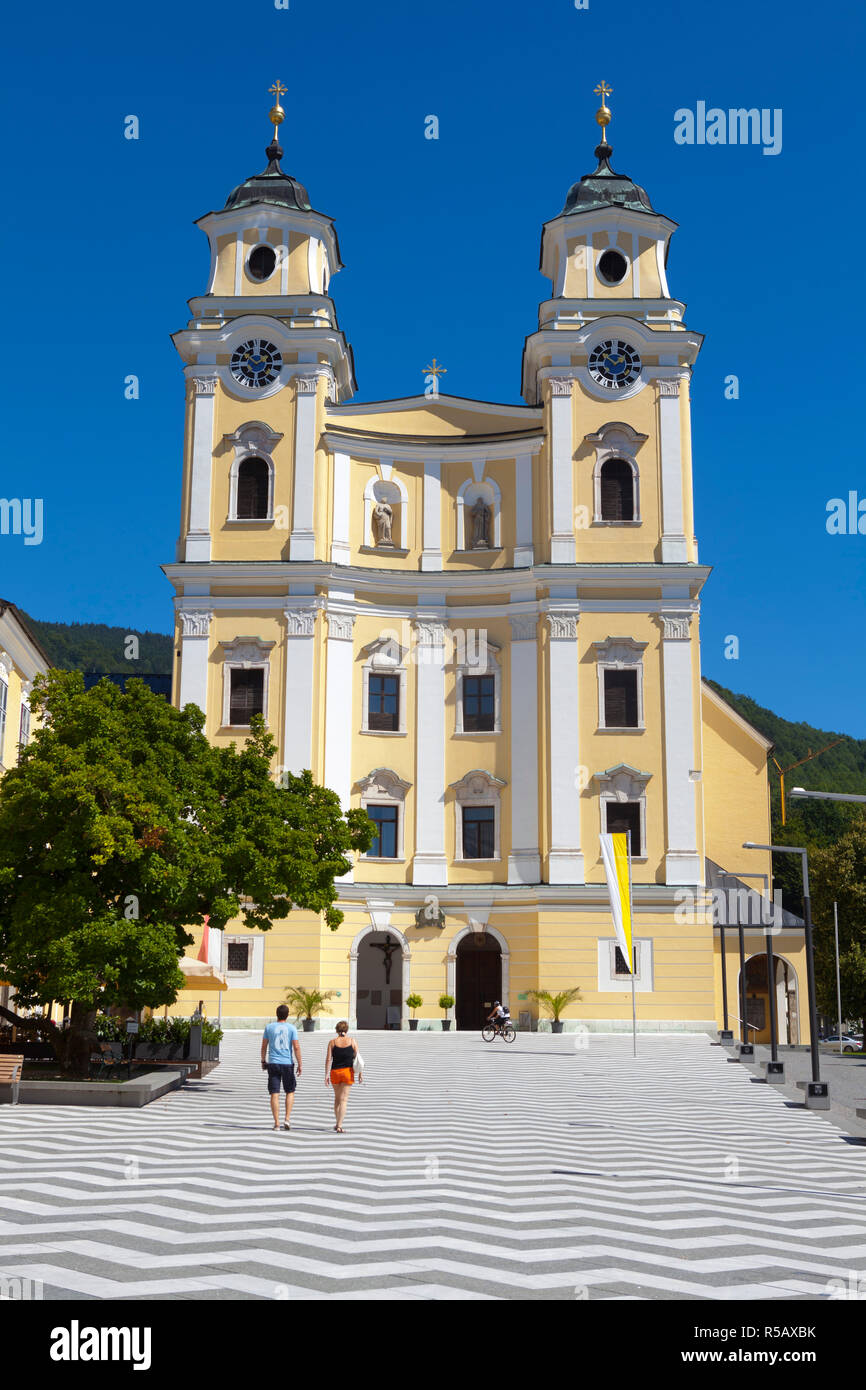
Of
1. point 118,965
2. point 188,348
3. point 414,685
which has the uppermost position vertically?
point 188,348

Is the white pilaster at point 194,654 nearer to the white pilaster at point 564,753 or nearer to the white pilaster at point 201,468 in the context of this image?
the white pilaster at point 201,468

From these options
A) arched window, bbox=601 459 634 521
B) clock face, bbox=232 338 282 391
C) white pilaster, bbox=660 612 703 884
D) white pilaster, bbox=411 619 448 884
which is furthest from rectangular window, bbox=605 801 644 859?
clock face, bbox=232 338 282 391

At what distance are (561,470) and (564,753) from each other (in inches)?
409

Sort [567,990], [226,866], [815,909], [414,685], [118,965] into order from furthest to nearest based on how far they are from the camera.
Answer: [815,909] < [414,685] < [567,990] < [226,866] < [118,965]

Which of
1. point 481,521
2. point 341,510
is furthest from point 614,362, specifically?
point 341,510

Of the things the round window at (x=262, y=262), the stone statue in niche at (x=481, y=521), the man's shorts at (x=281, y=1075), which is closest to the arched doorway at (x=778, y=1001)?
the stone statue in niche at (x=481, y=521)

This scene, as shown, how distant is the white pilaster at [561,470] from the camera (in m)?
49.5

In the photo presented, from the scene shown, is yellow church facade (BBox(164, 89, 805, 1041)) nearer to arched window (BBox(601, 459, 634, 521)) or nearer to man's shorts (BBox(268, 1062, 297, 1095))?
arched window (BBox(601, 459, 634, 521))

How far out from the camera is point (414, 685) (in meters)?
50.2

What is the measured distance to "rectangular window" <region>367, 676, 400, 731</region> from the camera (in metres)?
49.8

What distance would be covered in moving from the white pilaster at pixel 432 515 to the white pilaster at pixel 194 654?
→ 824 cm

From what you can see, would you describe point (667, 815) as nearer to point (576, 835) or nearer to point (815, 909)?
point (576, 835)

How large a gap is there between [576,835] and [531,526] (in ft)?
38.0

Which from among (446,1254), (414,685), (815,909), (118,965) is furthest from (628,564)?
(446,1254)
